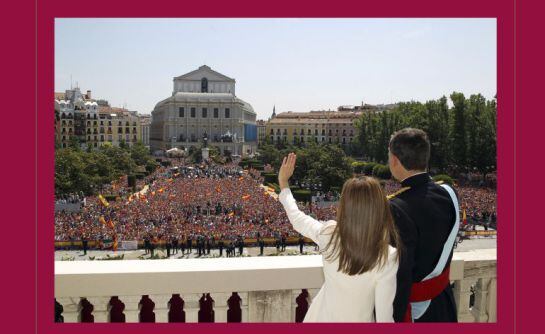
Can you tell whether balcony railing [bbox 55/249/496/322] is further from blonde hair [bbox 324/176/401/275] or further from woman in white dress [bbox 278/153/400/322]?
blonde hair [bbox 324/176/401/275]

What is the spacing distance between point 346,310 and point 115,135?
295 ft

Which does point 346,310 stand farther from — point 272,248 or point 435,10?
point 272,248

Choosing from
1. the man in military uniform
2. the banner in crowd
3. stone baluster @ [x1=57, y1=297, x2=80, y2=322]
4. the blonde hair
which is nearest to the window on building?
the banner in crowd

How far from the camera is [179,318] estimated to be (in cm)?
374

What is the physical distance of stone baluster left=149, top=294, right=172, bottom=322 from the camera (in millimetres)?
3537

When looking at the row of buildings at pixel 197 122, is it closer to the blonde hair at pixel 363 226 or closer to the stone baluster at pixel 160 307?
the stone baluster at pixel 160 307

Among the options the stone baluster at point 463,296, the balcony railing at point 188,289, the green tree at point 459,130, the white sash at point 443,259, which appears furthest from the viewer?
the green tree at point 459,130

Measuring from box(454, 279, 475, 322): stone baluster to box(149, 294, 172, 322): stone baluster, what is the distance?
219cm

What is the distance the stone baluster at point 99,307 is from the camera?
349 centimetres

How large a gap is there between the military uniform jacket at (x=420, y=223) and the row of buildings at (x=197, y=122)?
233ft

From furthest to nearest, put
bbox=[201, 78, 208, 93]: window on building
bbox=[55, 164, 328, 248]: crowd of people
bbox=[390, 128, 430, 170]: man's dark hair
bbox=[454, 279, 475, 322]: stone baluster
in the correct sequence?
bbox=[201, 78, 208, 93]: window on building, bbox=[55, 164, 328, 248]: crowd of people, bbox=[454, 279, 475, 322]: stone baluster, bbox=[390, 128, 430, 170]: man's dark hair

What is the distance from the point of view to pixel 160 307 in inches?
140

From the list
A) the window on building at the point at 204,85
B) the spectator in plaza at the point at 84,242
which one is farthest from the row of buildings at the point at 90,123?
the spectator in plaza at the point at 84,242

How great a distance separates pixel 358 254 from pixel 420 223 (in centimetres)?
51
